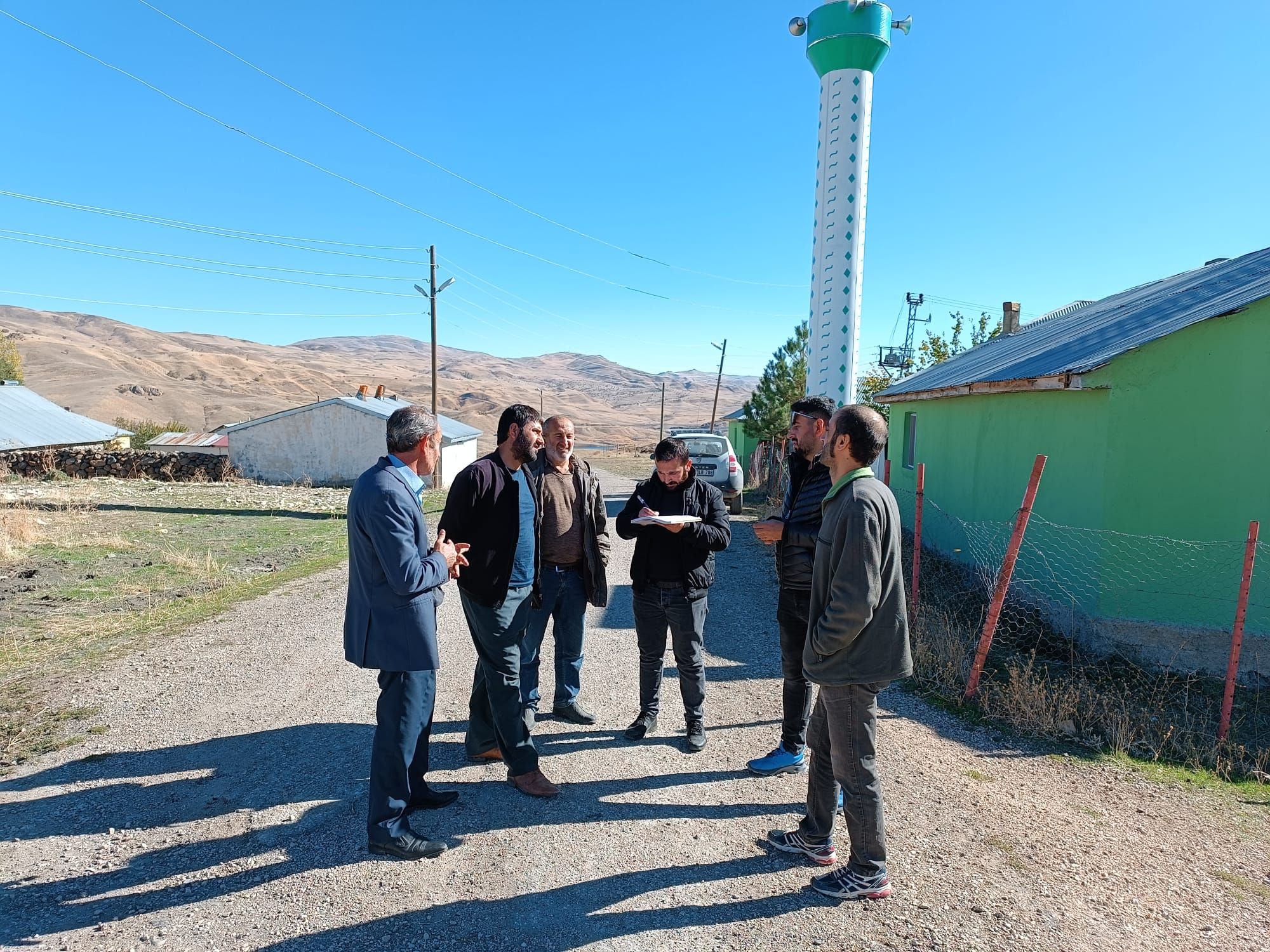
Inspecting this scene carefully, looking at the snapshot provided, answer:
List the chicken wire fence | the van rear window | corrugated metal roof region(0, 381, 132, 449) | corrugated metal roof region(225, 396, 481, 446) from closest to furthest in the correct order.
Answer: the chicken wire fence
the van rear window
corrugated metal roof region(0, 381, 132, 449)
corrugated metal roof region(225, 396, 481, 446)

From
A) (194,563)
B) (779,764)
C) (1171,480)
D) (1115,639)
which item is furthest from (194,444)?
(1171,480)

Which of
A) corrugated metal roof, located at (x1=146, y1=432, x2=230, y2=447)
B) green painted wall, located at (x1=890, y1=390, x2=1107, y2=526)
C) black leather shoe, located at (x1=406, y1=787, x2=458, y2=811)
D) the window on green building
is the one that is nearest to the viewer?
black leather shoe, located at (x1=406, y1=787, x2=458, y2=811)

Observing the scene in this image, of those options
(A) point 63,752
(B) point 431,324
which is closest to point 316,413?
(B) point 431,324

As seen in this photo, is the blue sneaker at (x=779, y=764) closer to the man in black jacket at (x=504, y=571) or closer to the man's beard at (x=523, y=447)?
the man in black jacket at (x=504, y=571)

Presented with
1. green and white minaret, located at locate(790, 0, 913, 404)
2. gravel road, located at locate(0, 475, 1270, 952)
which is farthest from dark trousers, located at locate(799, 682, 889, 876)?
green and white minaret, located at locate(790, 0, 913, 404)

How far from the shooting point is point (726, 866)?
3371 mm

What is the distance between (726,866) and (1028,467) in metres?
7.03

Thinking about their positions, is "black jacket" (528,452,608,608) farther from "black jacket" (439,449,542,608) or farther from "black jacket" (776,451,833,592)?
"black jacket" (776,451,833,592)

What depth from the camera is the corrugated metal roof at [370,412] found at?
89.4ft

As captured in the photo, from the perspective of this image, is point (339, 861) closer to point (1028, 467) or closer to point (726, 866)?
point (726, 866)

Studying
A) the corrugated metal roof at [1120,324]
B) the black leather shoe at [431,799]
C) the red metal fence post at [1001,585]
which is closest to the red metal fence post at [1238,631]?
the red metal fence post at [1001,585]

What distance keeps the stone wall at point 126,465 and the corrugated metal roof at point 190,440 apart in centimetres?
146

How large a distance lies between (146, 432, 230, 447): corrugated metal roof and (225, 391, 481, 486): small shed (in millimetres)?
1133

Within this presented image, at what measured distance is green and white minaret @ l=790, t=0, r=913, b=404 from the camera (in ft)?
39.3
